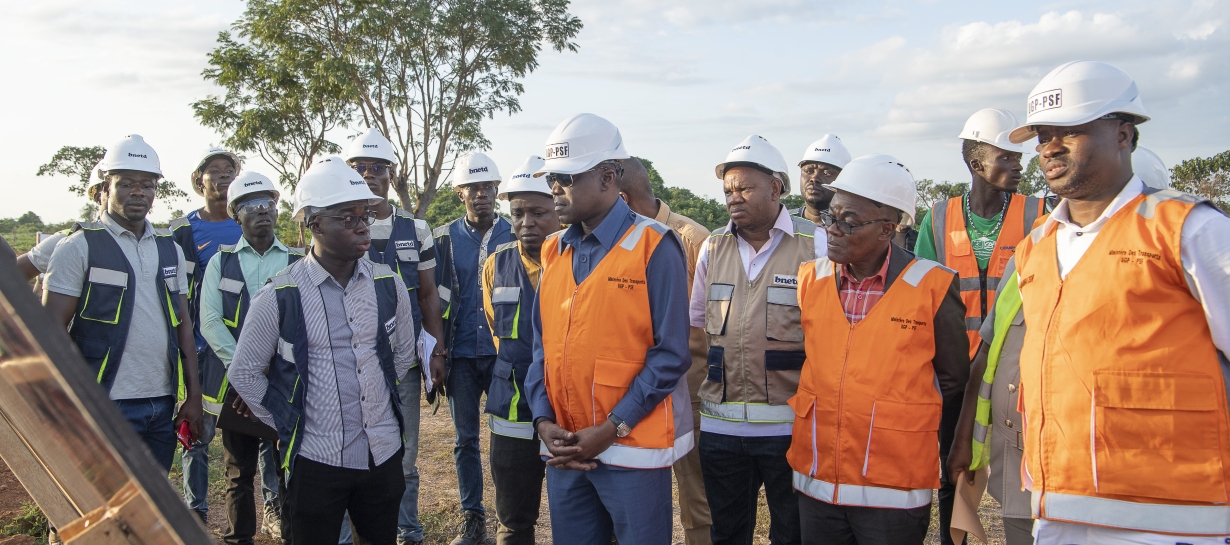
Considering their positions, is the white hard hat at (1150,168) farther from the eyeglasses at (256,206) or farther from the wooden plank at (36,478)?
the eyeglasses at (256,206)

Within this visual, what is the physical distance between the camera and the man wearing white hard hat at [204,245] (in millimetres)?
4848

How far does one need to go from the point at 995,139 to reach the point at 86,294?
4763 mm

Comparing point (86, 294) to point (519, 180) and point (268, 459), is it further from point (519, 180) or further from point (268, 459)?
point (519, 180)

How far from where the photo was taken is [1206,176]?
16812 millimetres

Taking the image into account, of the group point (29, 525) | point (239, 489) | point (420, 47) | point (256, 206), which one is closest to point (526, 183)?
point (256, 206)

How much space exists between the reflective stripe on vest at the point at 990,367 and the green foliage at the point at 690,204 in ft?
53.6

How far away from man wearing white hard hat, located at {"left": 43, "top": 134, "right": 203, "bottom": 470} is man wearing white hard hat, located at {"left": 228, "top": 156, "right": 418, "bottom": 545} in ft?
3.42

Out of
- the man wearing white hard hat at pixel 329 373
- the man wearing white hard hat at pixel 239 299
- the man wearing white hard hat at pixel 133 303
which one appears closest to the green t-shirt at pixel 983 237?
the man wearing white hard hat at pixel 329 373

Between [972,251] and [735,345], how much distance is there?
1663 millimetres

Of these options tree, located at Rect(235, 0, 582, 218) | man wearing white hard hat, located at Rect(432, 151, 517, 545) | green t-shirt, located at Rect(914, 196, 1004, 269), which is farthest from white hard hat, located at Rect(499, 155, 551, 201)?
tree, located at Rect(235, 0, 582, 218)

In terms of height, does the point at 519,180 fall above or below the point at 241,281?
above

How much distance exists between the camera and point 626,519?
3.01 m

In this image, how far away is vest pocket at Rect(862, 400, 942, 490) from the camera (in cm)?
292

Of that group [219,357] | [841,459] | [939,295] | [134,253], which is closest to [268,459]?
[219,357]
